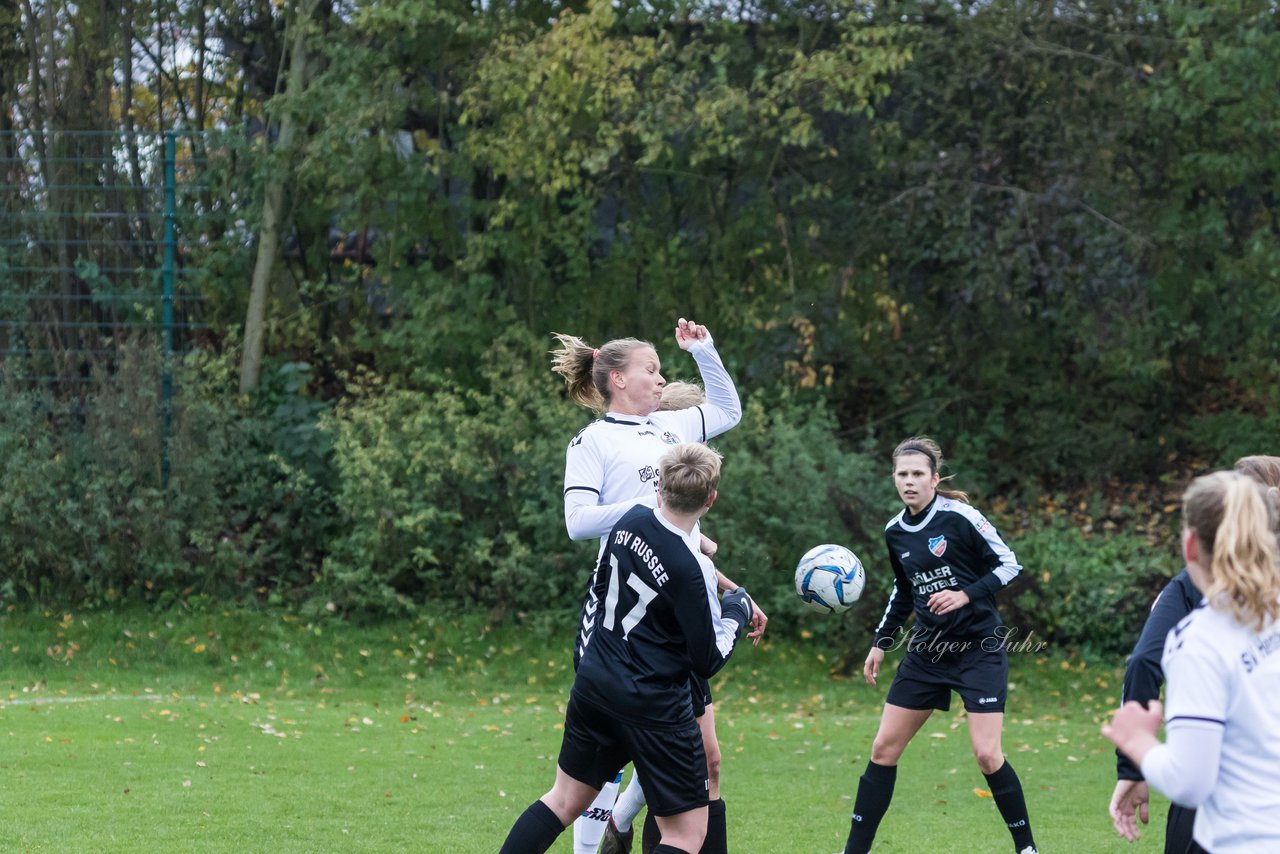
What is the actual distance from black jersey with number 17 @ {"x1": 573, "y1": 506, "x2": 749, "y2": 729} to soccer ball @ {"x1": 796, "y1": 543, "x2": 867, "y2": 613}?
1.64m

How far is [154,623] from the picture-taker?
42.5ft

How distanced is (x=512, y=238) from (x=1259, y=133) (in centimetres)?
729

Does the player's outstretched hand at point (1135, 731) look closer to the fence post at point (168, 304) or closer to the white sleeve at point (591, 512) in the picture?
the white sleeve at point (591, 512)

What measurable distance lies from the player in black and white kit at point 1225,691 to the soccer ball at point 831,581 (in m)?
3.07

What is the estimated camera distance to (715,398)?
6.05 meters

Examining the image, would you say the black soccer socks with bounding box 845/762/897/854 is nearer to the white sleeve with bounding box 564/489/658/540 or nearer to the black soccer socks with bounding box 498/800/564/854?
the white sleeve with bounding box 564/489/658/540

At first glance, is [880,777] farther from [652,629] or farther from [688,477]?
[688,477]

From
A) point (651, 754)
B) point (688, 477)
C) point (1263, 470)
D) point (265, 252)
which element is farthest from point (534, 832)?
point (265, 252)

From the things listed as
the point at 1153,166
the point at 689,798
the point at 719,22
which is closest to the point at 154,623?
the point at 719,22

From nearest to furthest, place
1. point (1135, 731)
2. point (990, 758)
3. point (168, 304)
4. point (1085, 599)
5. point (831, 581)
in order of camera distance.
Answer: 1. point (1135, 731)
2. point (990, 758)
3. point (831, 581)
4. point (1085, 599)
5. point (168, 304)

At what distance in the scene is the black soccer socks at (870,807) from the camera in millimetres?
6062

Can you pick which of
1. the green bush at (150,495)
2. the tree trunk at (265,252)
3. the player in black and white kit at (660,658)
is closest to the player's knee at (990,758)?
the player in black and white kit at (660,658)

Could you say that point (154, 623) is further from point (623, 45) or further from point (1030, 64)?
point (1030, 64)

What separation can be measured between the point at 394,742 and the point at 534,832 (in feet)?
15.4
